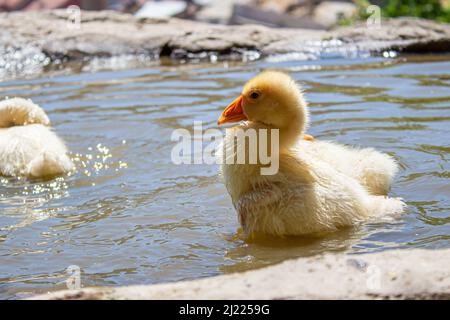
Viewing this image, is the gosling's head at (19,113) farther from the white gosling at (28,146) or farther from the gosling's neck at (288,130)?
the gosling's neck at (288,130)

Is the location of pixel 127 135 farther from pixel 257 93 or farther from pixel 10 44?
pixel 10 44

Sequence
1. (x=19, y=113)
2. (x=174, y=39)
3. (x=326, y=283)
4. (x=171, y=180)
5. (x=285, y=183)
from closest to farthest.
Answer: (x=326, y=283)
(x=285, y=183)
(x=171, y=180)
(x=19, y=113)
(x=174, y=39)

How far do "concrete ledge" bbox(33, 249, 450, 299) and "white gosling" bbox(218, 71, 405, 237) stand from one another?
3.68ft

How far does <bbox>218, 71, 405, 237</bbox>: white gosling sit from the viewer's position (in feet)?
13.1

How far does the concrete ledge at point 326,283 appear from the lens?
259 centimetres

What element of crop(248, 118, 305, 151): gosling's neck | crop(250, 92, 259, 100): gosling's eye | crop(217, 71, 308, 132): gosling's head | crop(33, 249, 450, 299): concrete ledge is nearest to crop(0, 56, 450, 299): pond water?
crop(248, 118, 305, 151): gosling's neck

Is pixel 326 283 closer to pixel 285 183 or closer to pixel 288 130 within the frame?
pixel 285 183

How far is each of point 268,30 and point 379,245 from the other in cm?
676

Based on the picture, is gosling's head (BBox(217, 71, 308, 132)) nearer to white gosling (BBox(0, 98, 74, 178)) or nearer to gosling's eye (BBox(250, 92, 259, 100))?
gosling's eye (BBox(250, 92, 259, 100))

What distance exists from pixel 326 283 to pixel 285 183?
4.63ft

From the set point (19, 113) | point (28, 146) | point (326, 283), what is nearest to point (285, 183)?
point (326, 283)

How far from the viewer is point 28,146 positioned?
5781 mm

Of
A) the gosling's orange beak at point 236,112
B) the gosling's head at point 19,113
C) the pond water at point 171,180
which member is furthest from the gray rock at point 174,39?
the gosling's orange beak at point 236,112

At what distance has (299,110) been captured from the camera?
13.4 feet
